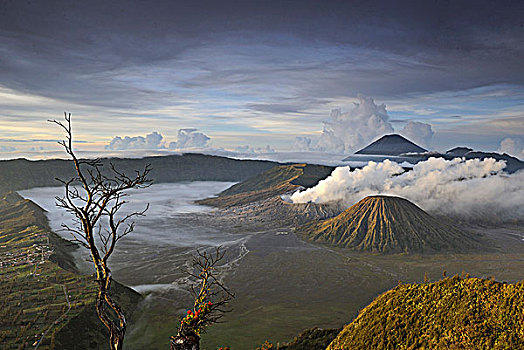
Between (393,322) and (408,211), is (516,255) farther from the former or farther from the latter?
(393,322)

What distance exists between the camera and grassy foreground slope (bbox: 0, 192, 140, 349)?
37969mm

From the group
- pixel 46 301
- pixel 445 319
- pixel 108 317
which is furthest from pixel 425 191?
pixel 108 317

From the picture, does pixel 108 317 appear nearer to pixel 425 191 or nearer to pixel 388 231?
pixel 388 231

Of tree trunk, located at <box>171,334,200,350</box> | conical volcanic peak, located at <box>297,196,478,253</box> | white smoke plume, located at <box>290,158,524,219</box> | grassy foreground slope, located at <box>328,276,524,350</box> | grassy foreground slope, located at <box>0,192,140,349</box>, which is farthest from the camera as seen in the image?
white smoke plume, located at <box>290,158,524,219</box>

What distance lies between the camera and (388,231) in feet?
392

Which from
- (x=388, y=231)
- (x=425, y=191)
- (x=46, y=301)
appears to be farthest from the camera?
(x=425, y=191)

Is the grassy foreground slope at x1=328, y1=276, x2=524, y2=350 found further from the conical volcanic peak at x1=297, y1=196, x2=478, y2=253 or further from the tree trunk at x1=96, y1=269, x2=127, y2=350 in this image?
the conical volcanic peak at x1=297, y1=196, x2=478, y2=253

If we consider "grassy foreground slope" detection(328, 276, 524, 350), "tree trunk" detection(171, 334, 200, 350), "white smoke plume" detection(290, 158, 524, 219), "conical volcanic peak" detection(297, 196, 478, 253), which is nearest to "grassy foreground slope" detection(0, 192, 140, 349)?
"grassy foreground slope" detection(328, 276, 524, 350)

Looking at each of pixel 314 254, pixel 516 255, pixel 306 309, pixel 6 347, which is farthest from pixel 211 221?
pixel 6 347

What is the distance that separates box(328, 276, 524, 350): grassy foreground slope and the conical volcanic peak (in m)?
95.3

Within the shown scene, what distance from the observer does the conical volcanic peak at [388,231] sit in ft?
374

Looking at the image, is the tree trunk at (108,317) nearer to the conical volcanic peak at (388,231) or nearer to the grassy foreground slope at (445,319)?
the grassy foreground slope at (445,319)

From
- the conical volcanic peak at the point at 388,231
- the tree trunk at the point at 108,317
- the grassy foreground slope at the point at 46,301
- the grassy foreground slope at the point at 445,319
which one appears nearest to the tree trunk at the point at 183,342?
the tree trunk at the point at 108,317

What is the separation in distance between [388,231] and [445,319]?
10692 centimetres
